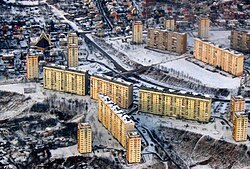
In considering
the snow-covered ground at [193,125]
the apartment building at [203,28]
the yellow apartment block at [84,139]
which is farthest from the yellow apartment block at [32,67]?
the apartment building at [203,28]

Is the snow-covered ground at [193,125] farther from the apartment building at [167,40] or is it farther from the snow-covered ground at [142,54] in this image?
the apartment building at [167,40]

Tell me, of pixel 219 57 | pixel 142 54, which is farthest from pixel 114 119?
pixel 142 54

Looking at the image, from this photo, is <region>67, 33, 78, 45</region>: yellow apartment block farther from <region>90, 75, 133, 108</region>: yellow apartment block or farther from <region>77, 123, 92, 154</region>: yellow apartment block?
<region>77, 123, 92, 154</region>: yellow apartment block

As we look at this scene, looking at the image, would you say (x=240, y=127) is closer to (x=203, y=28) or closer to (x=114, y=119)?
(x=114, y=119)

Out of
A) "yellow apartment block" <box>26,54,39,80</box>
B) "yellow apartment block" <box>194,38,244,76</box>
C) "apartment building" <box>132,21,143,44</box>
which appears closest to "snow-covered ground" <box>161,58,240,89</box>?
"yellow apartment block" <box>194,38,244,76</box>

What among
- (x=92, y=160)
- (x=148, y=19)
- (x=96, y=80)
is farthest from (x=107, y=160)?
(x=148, y=19)

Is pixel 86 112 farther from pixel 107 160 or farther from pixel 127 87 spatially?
pixel 107 160
